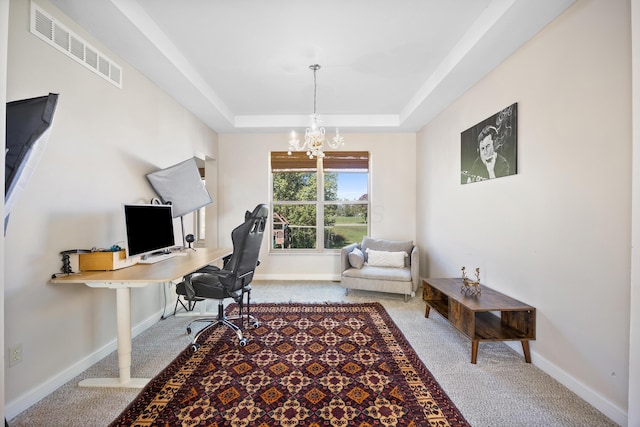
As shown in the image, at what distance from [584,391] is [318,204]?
3.96 meters

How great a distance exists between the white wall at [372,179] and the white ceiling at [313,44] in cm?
99

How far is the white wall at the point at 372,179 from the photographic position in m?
4.86

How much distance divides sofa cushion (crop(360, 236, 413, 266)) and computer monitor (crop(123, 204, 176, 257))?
2843 millimetres

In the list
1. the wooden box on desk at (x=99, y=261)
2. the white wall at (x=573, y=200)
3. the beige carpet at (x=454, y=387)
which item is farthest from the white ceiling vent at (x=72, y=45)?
the white wall at (x=573, y=200)

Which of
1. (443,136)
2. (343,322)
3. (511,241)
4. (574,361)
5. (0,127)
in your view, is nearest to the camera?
(0,127)

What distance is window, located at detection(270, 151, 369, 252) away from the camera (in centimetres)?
505

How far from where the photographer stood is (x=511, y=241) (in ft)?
7.97

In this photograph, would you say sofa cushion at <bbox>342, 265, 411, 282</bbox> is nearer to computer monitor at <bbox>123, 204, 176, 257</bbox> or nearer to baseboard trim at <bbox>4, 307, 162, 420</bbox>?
computer monitor at <bbox>123, 204, 176, 257</bbox>

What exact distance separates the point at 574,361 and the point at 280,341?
225 cm

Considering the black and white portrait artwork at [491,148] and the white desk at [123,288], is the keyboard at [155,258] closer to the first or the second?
the white desk at [123,288]

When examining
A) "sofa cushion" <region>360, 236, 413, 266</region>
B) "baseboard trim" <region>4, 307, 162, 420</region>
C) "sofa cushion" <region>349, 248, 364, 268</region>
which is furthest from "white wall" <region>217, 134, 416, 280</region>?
"baseboard trim" <region>4, 307, 162, 420</region>

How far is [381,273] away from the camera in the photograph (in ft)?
12.5

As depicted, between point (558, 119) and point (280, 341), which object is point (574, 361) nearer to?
point (558, 119)

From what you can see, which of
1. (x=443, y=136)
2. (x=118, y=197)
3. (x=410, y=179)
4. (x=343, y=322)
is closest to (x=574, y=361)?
(x=343, y=322)
